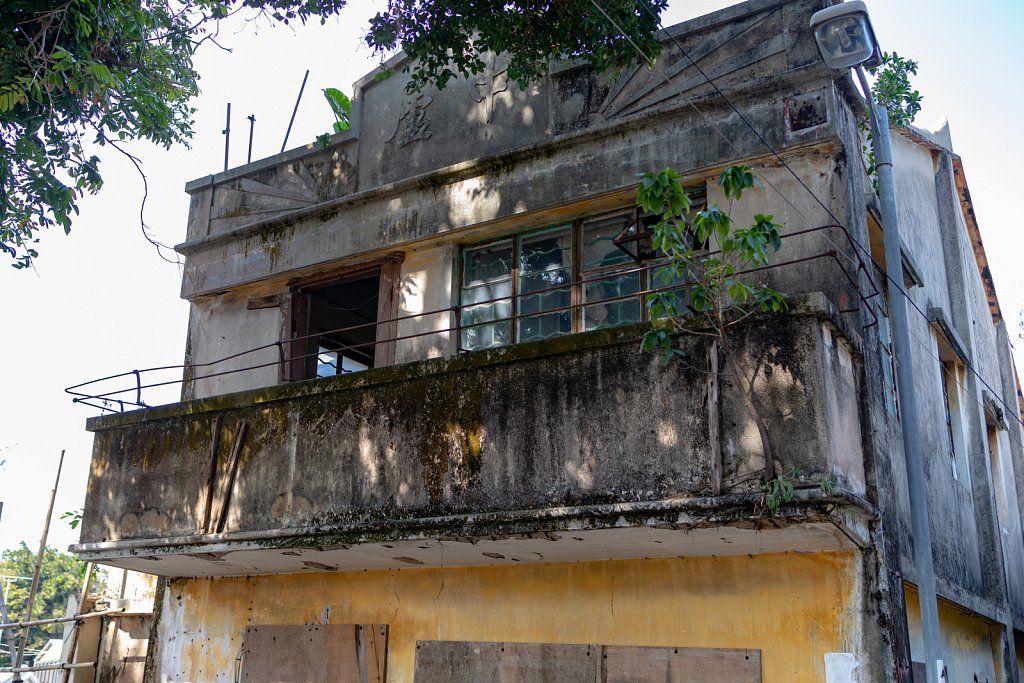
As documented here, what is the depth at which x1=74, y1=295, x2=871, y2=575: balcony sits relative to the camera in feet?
20.8

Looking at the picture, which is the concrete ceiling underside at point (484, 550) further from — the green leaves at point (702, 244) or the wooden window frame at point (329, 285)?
the wooden window frame at point (329, 285)

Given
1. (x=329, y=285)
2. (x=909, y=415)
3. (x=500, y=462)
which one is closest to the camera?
(x=909, y=415)

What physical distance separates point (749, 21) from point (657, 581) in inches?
Answer: 180

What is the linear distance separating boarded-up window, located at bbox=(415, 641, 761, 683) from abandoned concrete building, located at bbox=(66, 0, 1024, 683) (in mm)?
22

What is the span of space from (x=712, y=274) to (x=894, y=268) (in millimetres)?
1381

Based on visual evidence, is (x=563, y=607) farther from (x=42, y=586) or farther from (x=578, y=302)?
(x=42, y=586)

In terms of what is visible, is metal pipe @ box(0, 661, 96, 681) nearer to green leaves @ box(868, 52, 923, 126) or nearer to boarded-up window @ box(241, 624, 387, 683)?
boarded-up window @ box(241, 624, 387, 683)

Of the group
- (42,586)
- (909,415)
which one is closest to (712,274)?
(909,415)

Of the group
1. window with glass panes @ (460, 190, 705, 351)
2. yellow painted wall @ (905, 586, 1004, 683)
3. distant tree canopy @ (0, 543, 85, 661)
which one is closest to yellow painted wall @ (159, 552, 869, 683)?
yellow painted wall @ (905, 586, 1004, 683)

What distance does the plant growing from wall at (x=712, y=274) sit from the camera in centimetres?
615

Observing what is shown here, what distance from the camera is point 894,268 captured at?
6.72m

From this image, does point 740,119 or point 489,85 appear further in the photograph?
point 489,85

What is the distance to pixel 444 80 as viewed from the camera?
9.30 meters

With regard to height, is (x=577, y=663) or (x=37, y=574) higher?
(x=37, y=574)
